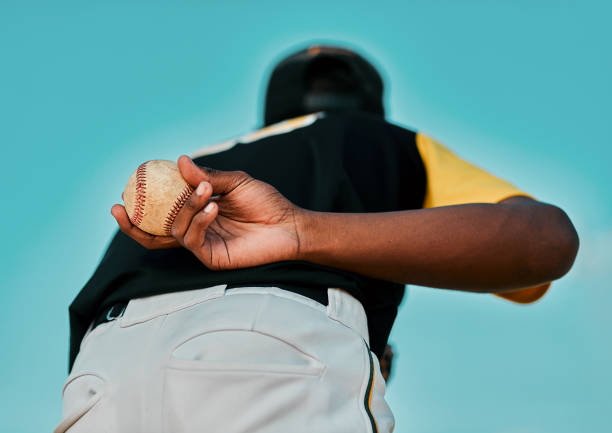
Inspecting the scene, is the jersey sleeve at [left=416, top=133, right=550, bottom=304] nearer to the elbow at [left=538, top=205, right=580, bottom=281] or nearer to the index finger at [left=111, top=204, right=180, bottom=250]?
the elbow at [left=538, top=205, right=580, bottom=281]

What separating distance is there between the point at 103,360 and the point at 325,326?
72 centimetres

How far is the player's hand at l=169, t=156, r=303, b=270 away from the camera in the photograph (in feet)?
6.98

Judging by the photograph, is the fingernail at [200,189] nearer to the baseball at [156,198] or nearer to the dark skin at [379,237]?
the dark skin at [379,237]

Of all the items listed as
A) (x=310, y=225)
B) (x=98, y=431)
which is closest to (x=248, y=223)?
(x=310, y=225)

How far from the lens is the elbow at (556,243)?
2.36 m

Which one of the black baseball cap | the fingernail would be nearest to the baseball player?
the fingernail

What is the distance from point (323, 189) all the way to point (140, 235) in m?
0.69

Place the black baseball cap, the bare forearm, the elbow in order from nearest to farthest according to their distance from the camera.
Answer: the bare forearm, the elbow, the black baseball cap

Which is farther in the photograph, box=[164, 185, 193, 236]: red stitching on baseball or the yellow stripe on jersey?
the yellow stripe on jersey

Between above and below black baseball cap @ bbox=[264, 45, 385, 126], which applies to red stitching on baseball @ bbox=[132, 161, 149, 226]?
below

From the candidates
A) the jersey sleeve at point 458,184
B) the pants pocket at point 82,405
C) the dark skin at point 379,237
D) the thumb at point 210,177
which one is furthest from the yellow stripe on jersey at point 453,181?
the pants pocket at point 82,405

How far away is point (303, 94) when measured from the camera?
3654 millimetres

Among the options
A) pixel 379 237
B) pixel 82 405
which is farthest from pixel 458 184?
pixel 82 405

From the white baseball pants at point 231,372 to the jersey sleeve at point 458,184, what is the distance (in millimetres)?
850
